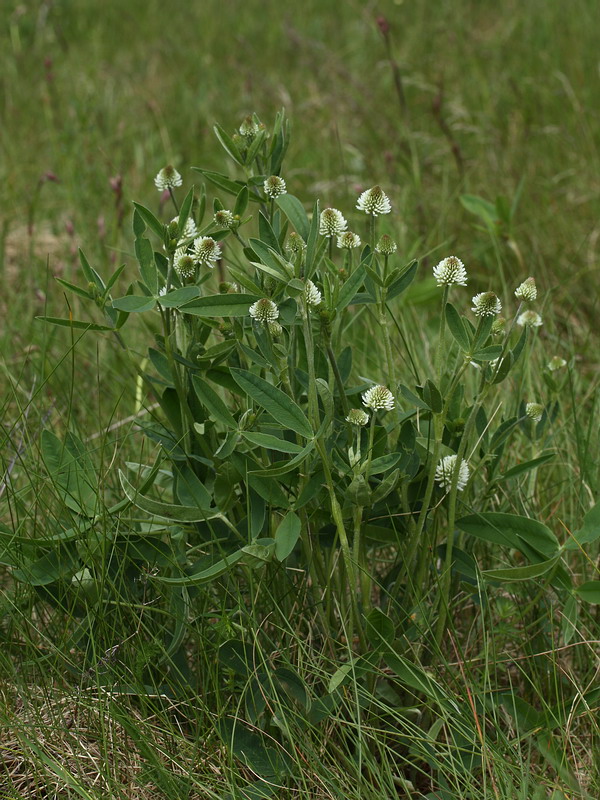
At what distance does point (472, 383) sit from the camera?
219cm

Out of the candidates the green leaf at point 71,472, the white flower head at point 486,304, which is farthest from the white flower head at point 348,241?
the green leaf at point 71,472

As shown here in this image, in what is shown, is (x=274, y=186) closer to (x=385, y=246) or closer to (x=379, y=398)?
(x=385, y=246)

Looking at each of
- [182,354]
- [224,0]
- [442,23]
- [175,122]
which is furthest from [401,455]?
[224,0]

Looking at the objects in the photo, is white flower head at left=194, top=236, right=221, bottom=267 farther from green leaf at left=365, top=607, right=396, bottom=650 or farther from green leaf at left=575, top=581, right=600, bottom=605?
green leaf at left=575, top=581, right=600, bottom=605

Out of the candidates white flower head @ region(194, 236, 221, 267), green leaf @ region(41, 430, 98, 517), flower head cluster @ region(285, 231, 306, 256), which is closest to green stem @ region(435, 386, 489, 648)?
flower head cluster @ region(285, 231, 306, 256)

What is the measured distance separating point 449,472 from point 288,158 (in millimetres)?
2858

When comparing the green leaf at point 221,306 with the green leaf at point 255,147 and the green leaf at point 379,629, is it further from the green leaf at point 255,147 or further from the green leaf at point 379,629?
the green leaf at point 379,629

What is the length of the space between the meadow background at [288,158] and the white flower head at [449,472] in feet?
1.17

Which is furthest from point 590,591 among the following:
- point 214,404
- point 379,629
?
point 214,404

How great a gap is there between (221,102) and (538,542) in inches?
143

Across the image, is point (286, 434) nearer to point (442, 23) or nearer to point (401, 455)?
point (401, 455)

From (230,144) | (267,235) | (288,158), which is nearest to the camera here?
(267,235)

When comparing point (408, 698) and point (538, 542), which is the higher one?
point (538, 542)

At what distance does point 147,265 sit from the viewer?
4.63ft
